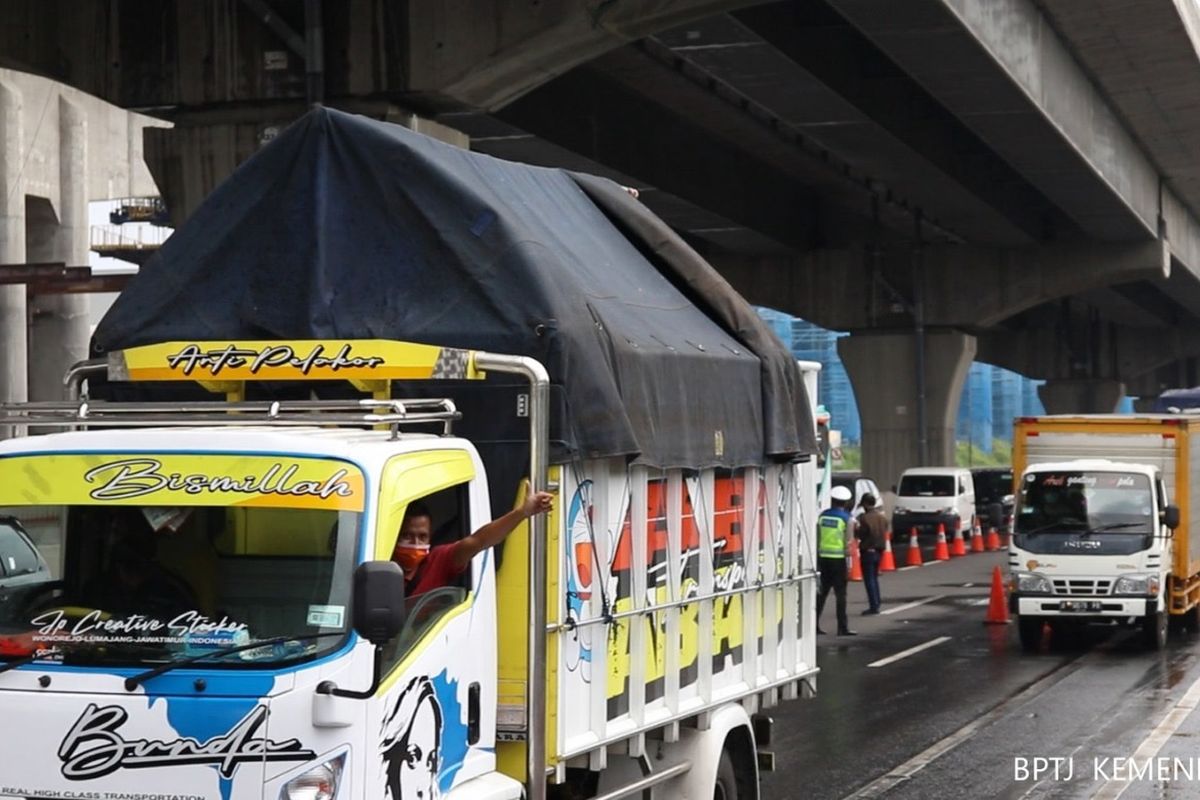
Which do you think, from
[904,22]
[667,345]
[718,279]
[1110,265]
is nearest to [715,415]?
[667,345]

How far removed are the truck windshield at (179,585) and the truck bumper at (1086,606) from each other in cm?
1633

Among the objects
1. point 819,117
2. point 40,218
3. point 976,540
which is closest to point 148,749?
point 819,117

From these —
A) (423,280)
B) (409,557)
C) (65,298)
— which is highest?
(65,298)

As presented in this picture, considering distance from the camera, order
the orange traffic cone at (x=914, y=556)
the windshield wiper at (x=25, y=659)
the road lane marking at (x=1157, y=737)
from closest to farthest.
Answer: the windshield wiper at (x=25, y=659)
the road lane marking at (x=1157, y=737)
the orange traffic cone at (x=914, y=556)

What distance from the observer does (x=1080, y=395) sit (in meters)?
82.9

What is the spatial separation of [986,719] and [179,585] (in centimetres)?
1092

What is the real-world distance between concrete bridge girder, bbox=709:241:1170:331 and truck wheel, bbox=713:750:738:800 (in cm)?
4114

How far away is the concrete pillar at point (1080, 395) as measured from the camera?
82.2 meters

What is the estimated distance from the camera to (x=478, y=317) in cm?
809

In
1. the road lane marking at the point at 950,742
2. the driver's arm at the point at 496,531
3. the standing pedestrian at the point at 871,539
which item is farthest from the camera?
the standing pedestrian at the point at 871,539

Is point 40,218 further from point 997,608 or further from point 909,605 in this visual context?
point 997,608

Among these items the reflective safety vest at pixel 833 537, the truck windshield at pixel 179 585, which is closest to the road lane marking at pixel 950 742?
the reflective safety vest at pixel 833 537

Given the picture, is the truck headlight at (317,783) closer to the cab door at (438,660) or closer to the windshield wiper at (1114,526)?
the cab door at (438,660)

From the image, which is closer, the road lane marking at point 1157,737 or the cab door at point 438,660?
the cab door at point 438,660
